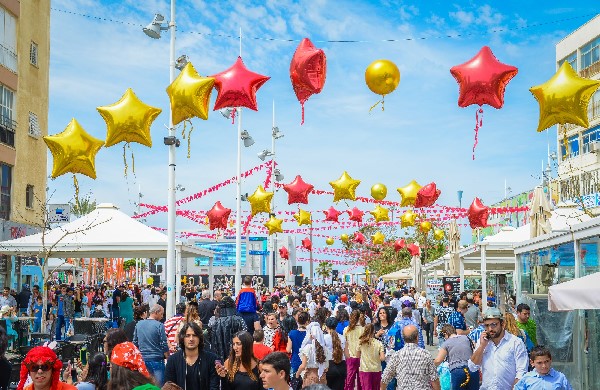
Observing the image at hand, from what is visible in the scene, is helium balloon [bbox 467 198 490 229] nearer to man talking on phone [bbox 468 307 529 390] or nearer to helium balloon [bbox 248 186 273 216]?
helium balloon [bbox 248 186 273 216]

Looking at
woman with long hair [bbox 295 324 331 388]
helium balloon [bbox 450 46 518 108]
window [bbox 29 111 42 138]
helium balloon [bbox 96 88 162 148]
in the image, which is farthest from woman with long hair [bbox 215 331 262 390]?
window [bbox 29 111 42 138]

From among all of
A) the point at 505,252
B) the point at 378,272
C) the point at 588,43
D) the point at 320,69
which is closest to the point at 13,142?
the point at 505,252

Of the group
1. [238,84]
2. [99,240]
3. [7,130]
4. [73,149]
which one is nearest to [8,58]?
[7,130]

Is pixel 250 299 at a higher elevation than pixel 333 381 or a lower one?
higher

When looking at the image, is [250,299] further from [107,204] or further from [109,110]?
[107,204]

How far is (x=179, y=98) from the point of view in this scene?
43.2 feet

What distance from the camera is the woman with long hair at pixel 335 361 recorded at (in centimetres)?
1145

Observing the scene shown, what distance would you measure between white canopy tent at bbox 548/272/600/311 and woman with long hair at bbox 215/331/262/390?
3.50 meters

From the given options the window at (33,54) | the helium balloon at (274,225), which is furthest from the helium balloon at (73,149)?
the window at (33,54)

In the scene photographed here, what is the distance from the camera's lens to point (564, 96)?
12.1 m

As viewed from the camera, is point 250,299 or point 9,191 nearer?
point 250,299

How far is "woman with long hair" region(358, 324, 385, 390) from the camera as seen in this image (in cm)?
1184

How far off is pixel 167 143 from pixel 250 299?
4771 mm

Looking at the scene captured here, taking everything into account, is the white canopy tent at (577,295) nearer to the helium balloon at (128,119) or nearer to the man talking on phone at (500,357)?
the man talking on phone at (500,357)
